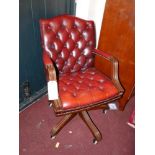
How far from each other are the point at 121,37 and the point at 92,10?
54 cm

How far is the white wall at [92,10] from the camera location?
6.98 feet

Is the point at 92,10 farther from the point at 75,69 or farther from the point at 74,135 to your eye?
the point at 74,135

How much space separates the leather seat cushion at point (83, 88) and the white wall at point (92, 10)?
60 centimetres

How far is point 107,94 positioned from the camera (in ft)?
5.74

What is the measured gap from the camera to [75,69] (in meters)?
2.04

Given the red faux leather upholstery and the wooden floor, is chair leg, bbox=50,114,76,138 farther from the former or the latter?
the red faux leather upholstery

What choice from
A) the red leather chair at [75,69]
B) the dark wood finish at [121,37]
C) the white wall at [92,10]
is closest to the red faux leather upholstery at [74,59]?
the red leather chair at [75,69]

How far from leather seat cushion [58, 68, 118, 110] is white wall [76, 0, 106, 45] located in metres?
0.60

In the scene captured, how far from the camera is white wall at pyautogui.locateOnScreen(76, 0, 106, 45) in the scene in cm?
213

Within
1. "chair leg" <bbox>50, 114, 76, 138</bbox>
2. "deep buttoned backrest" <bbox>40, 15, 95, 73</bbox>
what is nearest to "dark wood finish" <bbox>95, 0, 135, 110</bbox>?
"deep buttoned backrest" <bbox>40, 15, 95, 73</bbox>
